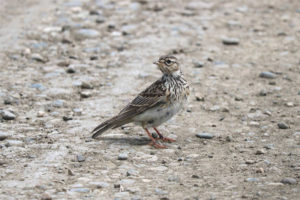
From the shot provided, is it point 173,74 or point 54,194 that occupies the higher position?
point 173,74

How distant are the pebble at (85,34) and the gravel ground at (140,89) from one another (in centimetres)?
3

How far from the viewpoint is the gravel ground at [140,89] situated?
24.3ft

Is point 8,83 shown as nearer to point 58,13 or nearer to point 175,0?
point 58,13

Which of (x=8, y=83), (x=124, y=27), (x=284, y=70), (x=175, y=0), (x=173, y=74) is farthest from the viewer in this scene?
(x=175, y=0)

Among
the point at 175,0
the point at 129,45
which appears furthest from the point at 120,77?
the point at 175,0

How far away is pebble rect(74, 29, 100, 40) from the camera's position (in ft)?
46.9

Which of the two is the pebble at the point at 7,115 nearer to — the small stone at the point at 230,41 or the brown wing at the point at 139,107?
the brown wing at the point at 139,107

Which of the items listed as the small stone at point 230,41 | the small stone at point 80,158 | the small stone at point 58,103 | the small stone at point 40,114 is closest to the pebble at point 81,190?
the small stone at point 80,158

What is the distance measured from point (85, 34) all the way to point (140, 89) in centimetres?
360

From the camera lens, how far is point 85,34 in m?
14.4

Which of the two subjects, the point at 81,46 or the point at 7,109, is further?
the point at 81,46

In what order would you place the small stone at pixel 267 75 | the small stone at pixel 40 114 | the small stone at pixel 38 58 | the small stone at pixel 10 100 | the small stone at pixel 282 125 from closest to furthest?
the small stone at pixel 282 125 < the small stone at pixel 40 114 < the small stone at pixel 10 100 < the small stone at pixel 267 75 < the small stone at pixel 38 58

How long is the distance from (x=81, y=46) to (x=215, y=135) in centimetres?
547

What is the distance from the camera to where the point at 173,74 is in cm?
918
